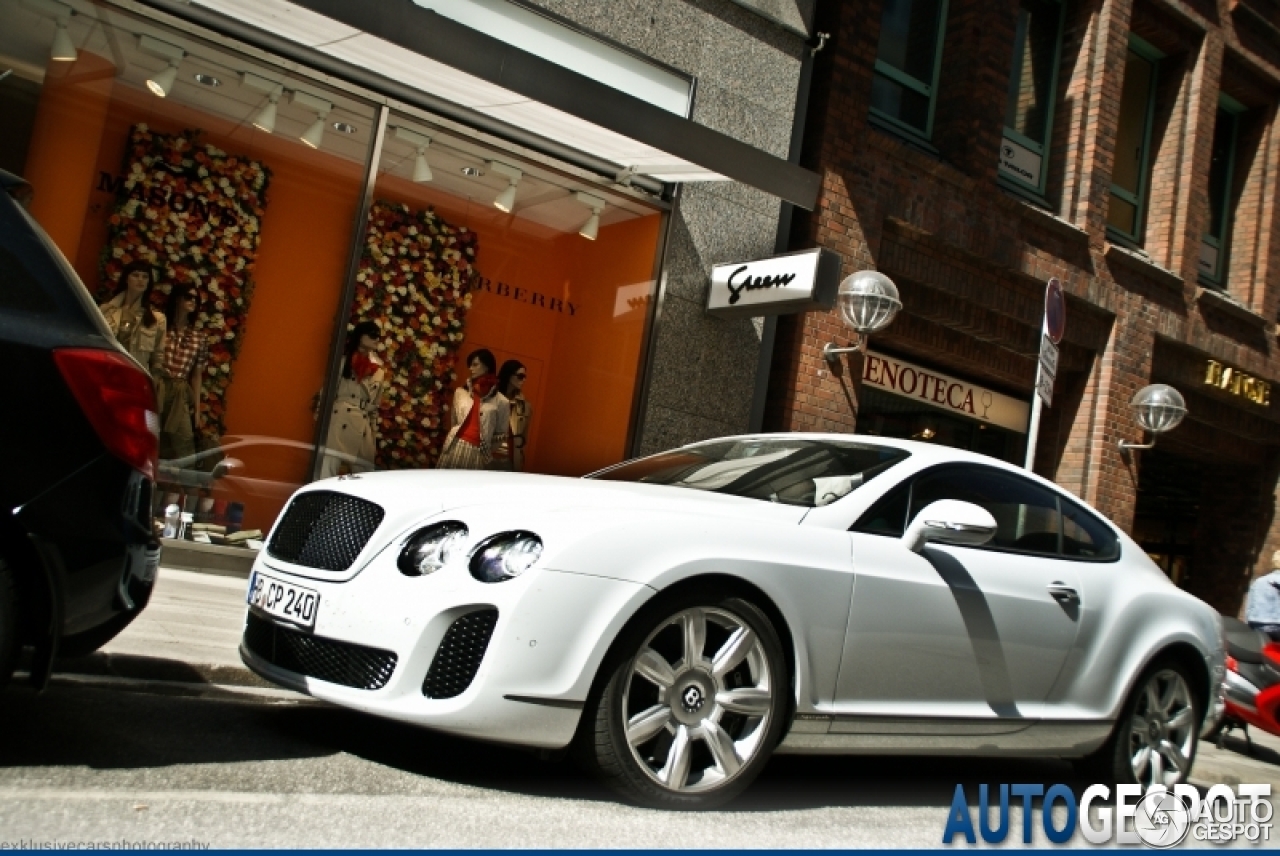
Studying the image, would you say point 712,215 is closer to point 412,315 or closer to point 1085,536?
point 412,315

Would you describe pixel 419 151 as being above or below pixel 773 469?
above

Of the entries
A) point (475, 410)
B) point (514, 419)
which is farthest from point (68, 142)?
point (514, 419)

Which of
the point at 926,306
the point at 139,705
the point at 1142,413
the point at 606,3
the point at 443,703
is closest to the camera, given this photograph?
the point at 443,703

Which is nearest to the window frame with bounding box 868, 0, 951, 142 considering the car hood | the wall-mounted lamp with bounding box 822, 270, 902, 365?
the wall-mounted lamp with bounding box 822, 270, 902, 365

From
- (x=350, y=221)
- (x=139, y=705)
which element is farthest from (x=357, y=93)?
(x=139, y=705)

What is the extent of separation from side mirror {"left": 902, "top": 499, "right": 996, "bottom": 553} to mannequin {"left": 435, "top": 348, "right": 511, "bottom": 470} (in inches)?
240

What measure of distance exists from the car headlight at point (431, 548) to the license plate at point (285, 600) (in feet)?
1.10

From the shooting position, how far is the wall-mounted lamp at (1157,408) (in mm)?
14805

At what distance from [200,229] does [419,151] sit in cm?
174

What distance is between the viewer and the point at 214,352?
383 inches

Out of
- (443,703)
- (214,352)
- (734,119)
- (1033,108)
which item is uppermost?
(1033,108)

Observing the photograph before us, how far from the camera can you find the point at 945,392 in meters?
13.8

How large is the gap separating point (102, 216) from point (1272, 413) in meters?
15.0

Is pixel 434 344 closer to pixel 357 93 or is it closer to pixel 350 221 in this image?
pixel 350 221
